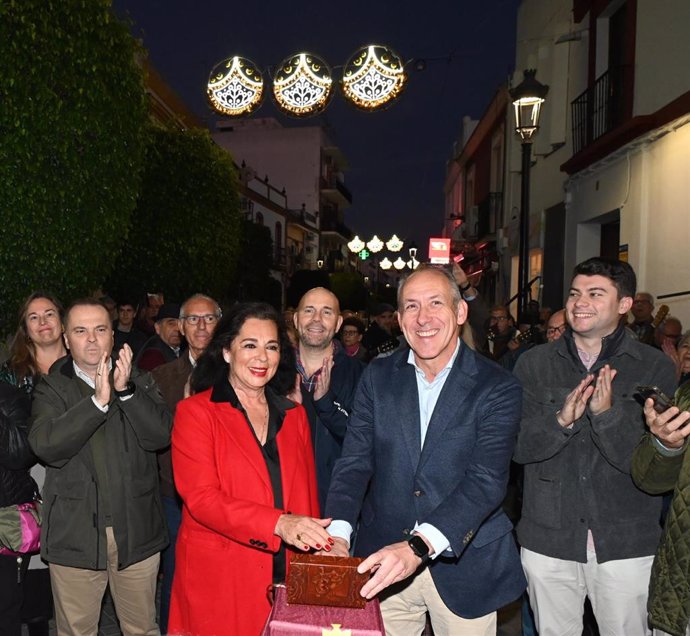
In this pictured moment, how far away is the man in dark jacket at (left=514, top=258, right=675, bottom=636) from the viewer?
312cm

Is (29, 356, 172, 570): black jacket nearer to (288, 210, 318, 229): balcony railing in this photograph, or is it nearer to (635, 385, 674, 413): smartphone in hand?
(635, 385, 674, 413): smartphone in hand

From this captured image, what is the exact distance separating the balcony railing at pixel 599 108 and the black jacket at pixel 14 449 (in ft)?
33.5

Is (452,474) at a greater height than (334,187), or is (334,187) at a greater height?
(334,187)

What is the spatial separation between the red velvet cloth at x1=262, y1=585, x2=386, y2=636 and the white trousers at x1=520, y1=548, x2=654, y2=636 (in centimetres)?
133

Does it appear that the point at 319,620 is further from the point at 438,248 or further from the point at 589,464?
the point at 438,248

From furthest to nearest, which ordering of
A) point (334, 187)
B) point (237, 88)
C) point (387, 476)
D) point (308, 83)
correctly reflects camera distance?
point (334, 187) → point (237, 88) → point (308, 83) → point (387, 476)

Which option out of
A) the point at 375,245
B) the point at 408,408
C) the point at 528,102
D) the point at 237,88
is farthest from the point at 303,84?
the point at 375,245

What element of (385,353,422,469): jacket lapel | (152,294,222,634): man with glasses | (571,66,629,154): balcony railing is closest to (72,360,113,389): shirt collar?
(152,294,222,634): man with glasses

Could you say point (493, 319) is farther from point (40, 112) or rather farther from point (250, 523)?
point (250, 523)

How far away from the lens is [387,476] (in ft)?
9.23

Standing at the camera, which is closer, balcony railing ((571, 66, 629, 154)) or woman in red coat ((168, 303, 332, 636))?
woman in red coat ((168, 303, 332, 636))

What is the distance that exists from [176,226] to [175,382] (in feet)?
31.8

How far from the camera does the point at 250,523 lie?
278 centimetres

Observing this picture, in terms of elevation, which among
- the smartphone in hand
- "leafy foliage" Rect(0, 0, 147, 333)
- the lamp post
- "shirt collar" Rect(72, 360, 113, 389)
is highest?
the lamp post
